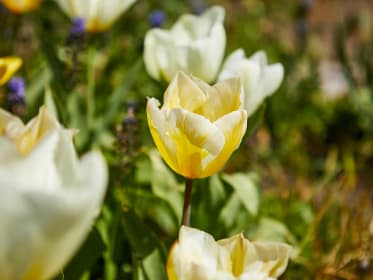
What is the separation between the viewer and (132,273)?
1.25m

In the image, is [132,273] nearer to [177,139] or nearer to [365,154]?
[177,139]

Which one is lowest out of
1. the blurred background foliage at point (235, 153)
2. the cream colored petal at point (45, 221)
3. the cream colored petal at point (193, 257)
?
the blurred background foliage at point (235, 153)

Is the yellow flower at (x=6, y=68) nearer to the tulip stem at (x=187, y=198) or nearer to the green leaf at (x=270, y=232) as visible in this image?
the tulip stem at (x=187, y=198)

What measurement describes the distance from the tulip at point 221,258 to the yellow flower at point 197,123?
12 cm

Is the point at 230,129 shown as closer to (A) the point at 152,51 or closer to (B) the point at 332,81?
(A) the point at 152,51

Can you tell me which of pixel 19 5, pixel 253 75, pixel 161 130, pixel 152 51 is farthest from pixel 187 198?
pixel 19 5

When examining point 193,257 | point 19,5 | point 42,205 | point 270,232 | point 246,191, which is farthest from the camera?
point 19,5

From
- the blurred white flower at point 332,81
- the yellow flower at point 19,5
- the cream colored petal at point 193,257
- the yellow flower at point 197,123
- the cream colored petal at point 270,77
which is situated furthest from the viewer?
the blurred white flower at point 332,81

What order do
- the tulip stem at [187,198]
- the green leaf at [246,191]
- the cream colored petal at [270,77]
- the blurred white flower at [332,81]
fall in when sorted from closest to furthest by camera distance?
the tulip stem at [187,198] < the cream colored petal at [270,77] < the green leaf at [246,191] < the blurred white flower at [332,81]

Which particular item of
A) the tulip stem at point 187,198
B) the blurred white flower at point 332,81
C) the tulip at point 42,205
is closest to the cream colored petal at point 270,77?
the tulip stem at point 187,198

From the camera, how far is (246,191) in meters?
1.39

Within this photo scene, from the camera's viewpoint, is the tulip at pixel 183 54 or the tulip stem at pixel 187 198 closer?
the tulip stem at pixel 187 198

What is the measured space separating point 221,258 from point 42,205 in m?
0.33

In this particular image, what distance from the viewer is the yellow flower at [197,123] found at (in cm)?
90
